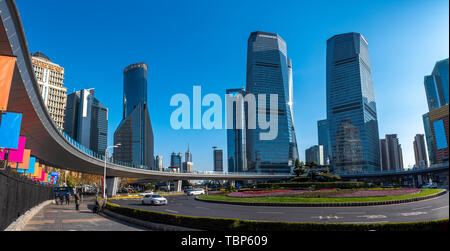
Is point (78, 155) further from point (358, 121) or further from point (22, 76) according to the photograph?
point (358, 121)

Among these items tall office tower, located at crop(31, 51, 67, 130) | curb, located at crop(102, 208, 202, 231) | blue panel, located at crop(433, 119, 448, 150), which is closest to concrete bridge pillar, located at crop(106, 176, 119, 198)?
curb, located at crop(102, 208, 202, 231)

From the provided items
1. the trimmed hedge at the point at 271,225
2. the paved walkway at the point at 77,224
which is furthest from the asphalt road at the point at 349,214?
the paved walkway at the point at 77,224

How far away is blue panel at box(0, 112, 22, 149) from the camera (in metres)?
15.8

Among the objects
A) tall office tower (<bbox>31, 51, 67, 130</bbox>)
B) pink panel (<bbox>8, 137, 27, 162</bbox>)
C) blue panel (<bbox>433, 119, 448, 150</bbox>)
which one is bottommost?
blue panel (<bbox>433, 119, 448, 150</bbox>)

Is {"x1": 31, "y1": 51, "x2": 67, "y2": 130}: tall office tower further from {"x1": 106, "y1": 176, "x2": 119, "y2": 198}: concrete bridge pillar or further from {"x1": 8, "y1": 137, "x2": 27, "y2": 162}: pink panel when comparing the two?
{"x1": 8, "y1": 137, "x2": 27, "y2": 162}: pink panel

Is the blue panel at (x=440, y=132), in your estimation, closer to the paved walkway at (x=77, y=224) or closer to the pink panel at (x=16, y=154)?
the paved walkway at (x=77, y=224)

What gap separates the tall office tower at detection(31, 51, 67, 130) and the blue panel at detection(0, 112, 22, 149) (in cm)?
12632

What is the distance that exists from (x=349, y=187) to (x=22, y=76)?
139ft

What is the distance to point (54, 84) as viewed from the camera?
13312 cm

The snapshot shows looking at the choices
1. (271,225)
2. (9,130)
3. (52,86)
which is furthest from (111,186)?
(52,86)

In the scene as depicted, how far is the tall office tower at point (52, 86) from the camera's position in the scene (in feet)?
416
